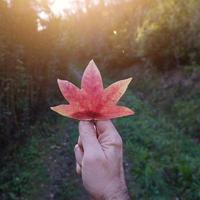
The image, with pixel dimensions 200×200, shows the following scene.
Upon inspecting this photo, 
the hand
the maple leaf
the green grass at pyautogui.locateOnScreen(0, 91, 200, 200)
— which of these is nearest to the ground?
the green grass at pyautogui.locateOnScreen(0, 91, 200, 200)

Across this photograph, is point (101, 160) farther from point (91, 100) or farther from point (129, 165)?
point (129, 165)

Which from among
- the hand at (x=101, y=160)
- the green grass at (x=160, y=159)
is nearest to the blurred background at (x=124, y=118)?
the green grass at (x=160, y=159)

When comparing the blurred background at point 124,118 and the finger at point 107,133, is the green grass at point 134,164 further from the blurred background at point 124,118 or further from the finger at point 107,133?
the finger at point 107,133

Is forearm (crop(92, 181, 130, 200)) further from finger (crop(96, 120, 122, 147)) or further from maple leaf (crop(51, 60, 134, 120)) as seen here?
maple leaf (crop(51, 60, 134, 120))

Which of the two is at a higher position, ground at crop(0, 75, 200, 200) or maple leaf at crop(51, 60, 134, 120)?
maple leaf at crop(51, 60, 134, 120)

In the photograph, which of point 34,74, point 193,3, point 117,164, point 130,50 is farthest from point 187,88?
point 117,164

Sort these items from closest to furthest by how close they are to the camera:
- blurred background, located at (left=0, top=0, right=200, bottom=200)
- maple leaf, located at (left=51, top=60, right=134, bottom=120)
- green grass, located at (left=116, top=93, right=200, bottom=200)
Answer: maple leaf, located at (left=51, top=60, right=134, bottom=120) < green grass, located at (left=116, top=93, right=200, bottom=200) < blurred background, located at (left=0, top=0, right=200, bottom=200)

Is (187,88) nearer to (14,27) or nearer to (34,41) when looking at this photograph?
(34,41)
